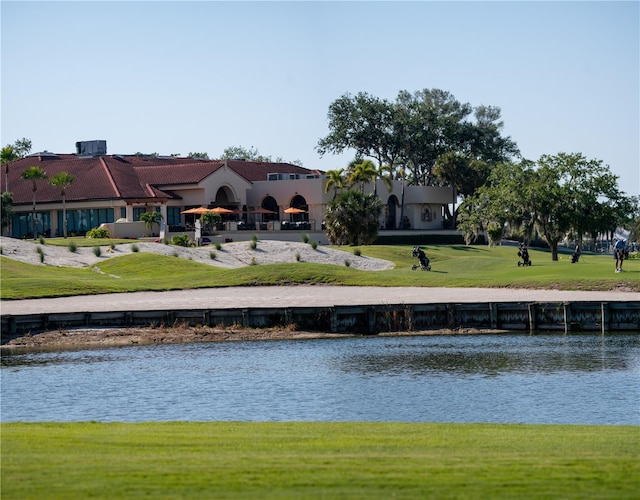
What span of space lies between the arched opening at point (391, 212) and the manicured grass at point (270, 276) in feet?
132

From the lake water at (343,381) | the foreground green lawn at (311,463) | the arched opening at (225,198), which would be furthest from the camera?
the arched opening at (225,198)

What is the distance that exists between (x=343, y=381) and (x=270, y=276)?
23587 mm

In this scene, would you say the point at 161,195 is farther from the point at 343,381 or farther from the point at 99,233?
the point at 343,381

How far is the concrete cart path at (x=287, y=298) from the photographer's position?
4172 cm

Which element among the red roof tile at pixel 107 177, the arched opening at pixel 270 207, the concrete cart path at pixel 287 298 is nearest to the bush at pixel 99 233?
the red roof tile at pixel 107 177

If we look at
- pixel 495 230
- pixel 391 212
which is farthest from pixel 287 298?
pixel 391 212

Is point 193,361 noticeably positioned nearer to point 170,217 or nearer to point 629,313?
point 629,313

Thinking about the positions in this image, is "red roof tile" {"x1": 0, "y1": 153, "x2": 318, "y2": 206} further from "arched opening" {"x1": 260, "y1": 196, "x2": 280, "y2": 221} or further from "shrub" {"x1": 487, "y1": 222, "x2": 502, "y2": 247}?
"shrub" {"x1": 487, "y1": 222, "x2": 502, "y2": 247}

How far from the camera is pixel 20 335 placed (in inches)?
1487

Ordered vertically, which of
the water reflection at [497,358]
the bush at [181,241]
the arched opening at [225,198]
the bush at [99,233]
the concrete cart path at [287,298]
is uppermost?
the arched opening at [225,198]

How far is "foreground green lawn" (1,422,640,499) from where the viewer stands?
1108 centimetres

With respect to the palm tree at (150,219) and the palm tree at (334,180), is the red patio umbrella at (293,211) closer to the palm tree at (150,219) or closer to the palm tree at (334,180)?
the palm tree at (334,180)

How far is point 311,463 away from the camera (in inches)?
489

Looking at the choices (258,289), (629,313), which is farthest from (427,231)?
(629,313)
